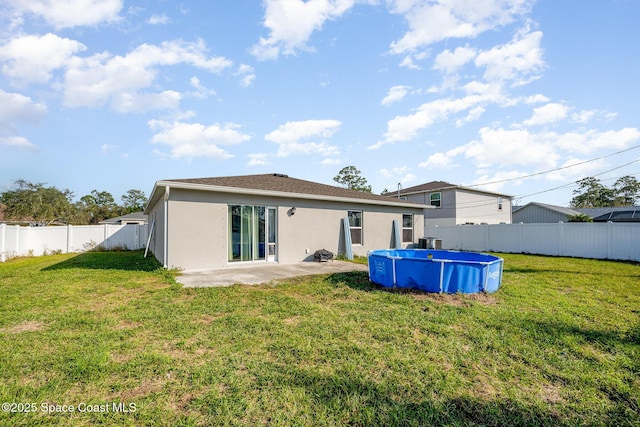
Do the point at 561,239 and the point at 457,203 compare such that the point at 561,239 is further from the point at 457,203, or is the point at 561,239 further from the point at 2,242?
the point at 2,242

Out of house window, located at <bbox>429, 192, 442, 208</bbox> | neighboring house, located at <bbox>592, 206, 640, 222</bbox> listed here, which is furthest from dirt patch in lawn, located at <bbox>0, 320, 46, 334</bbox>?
neighboring house, located at <bbox>592, 206, 640, 222</bbox>

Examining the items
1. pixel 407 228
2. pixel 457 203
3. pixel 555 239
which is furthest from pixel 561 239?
pixel 457 203

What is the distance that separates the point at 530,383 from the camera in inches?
105

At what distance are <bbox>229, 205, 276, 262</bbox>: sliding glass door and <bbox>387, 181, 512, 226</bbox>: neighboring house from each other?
47.7 ft

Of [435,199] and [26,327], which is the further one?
[435,199]

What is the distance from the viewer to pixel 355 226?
12867 millimetres

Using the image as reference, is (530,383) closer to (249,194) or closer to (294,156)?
(249,194)

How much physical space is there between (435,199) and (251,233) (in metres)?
17.6

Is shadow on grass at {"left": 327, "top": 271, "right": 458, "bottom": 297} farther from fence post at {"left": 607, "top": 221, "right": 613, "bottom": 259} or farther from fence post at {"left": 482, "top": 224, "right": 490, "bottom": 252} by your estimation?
fence post at {"left": 482, "top": 224, "right": 490, "bottom": 252}

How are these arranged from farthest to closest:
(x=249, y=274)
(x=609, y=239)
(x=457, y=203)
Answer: (x=457, y=203) → (x=609, y=239) → (x=249, y=274)

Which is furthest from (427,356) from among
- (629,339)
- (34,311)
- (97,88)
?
(97,88)

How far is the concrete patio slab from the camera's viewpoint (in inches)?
276

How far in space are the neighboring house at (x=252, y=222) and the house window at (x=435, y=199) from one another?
35.8ft

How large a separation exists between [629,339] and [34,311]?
8619mm
